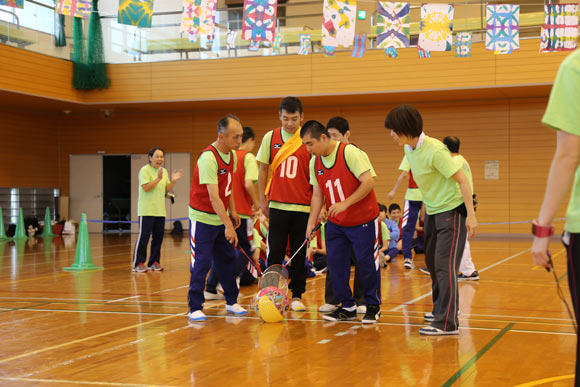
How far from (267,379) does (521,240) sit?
46.9ft

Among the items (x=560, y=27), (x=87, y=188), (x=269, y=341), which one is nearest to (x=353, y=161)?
(x=269, y=341)

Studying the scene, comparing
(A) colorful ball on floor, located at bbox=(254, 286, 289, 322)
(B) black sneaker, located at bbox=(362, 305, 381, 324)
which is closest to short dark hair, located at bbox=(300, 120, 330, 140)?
(A) colorful ball on floor, located at bbox=(254, 286, 289, 322)

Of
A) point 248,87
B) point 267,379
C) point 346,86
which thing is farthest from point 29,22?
point 267,379

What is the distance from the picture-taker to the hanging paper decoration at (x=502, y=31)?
45.5ft

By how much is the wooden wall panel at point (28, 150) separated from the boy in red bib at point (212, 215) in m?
15.7

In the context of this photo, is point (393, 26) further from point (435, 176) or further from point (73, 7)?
point (435, 176)

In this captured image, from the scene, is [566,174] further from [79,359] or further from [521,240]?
[521,240]

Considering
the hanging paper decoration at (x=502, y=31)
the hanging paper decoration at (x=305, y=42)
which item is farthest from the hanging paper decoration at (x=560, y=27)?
the hanging paper decoration at (x=305, y=42)

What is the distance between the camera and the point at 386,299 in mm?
7035

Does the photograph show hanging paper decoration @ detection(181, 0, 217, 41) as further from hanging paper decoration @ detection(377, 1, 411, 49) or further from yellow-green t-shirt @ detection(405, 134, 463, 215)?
yellow-green t-shirt @ detection(405, 134, 463, 215)

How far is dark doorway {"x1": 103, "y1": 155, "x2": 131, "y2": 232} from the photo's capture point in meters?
21.4

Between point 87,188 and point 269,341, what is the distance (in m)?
17.8

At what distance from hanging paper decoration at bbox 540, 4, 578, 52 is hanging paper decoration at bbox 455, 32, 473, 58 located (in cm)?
174

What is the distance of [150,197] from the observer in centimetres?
1037
